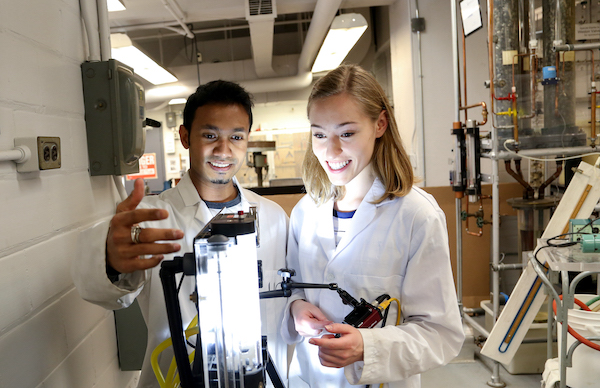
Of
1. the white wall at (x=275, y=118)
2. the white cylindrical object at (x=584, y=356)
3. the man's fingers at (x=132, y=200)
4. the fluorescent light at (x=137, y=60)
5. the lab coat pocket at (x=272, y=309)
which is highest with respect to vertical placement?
the fluorescent light at (x=137, y=60)

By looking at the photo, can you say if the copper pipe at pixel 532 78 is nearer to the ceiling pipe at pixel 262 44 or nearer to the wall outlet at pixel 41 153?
the ceiling pipe at pixel 262 44

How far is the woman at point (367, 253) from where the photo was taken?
105 centimetres

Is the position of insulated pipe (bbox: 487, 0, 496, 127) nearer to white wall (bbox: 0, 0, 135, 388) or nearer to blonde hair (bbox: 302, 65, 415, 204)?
Answer: blonde hair (bbox: 302, 65, 415, 204)

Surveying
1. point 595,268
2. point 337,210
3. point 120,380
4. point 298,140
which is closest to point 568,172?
point 595,268

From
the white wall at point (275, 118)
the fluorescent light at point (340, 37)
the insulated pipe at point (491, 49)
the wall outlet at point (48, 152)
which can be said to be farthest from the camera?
the white wall at point (275, 118)

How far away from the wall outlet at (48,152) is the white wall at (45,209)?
0.09 feet

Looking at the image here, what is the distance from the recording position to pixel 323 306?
1263 millimetres

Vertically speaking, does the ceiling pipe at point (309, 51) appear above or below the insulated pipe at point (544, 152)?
above

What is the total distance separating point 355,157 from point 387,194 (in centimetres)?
15

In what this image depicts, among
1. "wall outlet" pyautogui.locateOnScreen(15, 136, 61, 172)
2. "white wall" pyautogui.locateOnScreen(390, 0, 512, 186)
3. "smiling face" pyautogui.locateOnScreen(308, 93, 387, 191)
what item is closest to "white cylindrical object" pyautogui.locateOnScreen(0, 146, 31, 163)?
"wall outlet" pyautogui.locateOnScreen(15, 136, 61, 172)

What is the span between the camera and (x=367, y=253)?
3.96ft

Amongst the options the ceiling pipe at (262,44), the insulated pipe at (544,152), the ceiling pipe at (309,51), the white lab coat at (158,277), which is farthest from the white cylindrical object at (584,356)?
the ceiling pipe at (262,44)

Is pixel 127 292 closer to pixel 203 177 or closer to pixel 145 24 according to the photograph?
pixel 203 177

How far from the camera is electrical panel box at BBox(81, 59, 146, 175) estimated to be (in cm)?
137
